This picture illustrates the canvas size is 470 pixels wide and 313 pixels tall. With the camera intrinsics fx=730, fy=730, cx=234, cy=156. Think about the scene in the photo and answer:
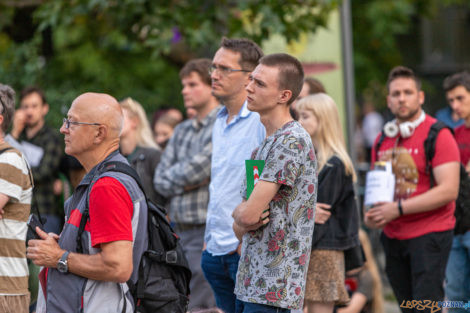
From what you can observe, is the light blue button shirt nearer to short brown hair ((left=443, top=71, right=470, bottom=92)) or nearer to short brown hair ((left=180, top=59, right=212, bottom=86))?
short brown hair ((left=180, top=59, right=212, bottom=86))

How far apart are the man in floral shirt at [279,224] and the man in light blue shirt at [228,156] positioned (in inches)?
27.8

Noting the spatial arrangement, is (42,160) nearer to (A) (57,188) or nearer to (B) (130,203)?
(A) (57,188)

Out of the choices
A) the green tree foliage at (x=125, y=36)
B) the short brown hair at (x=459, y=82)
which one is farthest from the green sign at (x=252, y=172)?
the green tree foliage at (x=125, y=36)

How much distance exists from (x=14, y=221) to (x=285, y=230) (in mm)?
1782

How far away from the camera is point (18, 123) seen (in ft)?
26.4

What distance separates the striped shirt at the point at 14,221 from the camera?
446cm

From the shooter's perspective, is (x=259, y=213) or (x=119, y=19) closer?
(x=259, y=213)

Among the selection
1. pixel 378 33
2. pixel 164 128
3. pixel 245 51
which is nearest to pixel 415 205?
pixel 245 51

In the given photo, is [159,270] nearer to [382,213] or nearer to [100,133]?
[100,133]

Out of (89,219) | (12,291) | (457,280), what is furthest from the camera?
(457,280)

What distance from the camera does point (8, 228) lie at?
14.9ft

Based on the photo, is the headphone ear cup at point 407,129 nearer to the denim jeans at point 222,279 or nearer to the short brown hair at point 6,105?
the denim jeans at point 222,279

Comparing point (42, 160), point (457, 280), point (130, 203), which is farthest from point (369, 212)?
point (42, 160)

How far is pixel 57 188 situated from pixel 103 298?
4721mm
